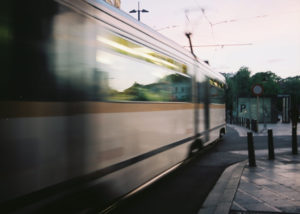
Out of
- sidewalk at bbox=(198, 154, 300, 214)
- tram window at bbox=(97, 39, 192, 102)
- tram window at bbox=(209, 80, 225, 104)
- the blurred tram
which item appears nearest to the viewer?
the blurred tram

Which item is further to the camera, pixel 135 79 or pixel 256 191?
pixel 256 191

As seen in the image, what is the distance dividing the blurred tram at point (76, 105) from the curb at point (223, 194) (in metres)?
0.98

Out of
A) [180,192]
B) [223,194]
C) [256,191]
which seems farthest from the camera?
[180,192]

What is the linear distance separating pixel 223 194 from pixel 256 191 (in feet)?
1.97

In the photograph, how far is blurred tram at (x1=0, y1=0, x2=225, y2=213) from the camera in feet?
9.71

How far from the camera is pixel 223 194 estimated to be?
19.2 ft

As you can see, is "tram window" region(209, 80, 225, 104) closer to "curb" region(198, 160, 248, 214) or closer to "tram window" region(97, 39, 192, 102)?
"curb" region(198, 160, 248, 214)

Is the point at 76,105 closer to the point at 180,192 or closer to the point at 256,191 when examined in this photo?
the point at 180,192

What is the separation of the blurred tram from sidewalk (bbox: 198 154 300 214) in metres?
1.14

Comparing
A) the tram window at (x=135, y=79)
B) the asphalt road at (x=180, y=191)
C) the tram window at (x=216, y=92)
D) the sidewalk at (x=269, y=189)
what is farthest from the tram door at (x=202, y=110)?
the tram window at (x=135, y=79)

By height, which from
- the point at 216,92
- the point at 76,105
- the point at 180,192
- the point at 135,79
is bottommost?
the point at 180,192

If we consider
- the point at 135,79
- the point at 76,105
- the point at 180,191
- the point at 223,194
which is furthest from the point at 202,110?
the point at 76,105

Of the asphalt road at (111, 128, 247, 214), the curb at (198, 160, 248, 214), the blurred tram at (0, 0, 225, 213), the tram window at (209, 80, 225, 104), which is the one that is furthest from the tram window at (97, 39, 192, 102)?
the tram window at (209, 80, 225, 104)

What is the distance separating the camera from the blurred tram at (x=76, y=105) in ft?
9.71
